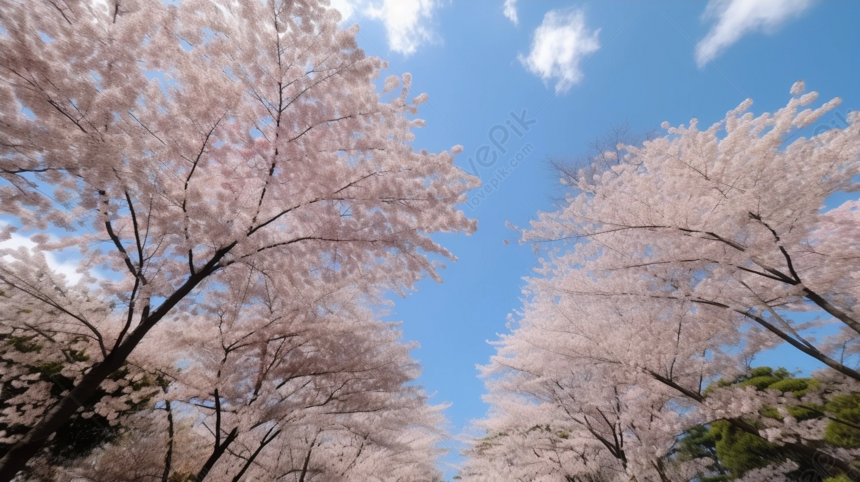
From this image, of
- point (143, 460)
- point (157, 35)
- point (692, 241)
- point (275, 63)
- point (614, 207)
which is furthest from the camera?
point (143, 460)

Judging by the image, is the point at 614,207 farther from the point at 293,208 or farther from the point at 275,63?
the point at 275,63

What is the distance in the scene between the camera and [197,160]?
2.88 meters

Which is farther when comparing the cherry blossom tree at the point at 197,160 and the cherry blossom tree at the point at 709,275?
the cherry blossom tree at the point at 709,275

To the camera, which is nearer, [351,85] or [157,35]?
[157,35]

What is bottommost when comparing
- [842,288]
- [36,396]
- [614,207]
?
[36,396]

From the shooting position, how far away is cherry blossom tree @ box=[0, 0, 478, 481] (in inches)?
87.4

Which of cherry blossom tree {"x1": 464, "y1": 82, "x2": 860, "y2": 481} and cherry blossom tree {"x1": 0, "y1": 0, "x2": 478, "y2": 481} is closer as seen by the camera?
cherry blossom tree {"x1": 0, "y1": 0, "x2": 478, "y2": 481}

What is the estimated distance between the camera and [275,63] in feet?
10.1

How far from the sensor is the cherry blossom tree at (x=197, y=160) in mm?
2221

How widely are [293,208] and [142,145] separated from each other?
4.31 ft

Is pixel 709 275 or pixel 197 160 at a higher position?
pixel 709 275

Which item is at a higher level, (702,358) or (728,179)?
(728,179)

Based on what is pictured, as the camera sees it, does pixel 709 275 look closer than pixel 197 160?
No

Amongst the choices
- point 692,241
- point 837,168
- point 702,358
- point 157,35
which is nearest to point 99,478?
point 157,35
